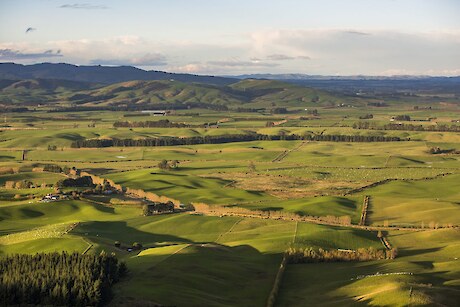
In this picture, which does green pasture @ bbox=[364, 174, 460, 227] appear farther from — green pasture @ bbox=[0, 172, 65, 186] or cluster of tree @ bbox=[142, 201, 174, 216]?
green pasture @ bbox=[0, 172, 65, 186]

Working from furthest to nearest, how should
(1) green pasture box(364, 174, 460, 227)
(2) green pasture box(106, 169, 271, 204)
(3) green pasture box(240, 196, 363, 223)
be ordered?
(2) green pasture box(106, 169, 271, 204), (3) green pasture box(240, 196, 363, 223), (1) green pasture box(364, 174, 460, 227)

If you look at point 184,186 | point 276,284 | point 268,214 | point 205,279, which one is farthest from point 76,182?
point 276,284

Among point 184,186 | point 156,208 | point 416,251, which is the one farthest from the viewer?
point 184,186

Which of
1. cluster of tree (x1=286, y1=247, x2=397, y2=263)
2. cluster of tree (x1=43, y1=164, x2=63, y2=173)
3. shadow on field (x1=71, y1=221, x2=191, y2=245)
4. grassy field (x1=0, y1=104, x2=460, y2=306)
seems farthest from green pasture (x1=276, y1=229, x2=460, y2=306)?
cluster of tree (x1=43, y1=164, x2=63, y2=173)

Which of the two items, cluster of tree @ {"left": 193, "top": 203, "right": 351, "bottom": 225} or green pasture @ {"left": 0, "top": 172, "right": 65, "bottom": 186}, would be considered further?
green pasture @ {"left": 0, "top": 172, "right": 65, "bottom": 186}

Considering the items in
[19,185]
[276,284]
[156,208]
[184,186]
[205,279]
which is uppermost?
[205,279]

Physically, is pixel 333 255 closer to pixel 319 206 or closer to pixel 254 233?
pixel 254 233

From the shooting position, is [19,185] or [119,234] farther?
[19,185]

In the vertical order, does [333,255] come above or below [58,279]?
below
